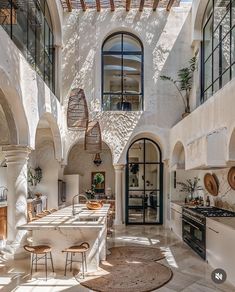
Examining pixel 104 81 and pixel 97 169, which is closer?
pixel 104 81

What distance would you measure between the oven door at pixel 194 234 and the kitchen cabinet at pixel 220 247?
318 mm

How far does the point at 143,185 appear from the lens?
13.5m

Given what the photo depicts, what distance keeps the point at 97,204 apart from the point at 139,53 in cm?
689

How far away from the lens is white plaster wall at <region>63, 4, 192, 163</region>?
42.3 ft

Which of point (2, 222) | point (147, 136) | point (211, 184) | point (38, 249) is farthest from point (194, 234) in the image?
point (147, 136)

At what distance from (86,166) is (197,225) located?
7822mm

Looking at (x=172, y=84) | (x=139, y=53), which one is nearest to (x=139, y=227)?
(x=172, y=84)

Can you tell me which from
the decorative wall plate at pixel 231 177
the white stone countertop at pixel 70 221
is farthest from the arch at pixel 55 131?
the decorative wall plate at pixel 231 177

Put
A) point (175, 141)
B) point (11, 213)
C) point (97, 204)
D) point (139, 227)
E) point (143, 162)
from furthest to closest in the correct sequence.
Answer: point (143, 162)
point (139, 227)
point (175, 141)
point (97, 204)
point (11, 213)

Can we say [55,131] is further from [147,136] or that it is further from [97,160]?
[147,136]

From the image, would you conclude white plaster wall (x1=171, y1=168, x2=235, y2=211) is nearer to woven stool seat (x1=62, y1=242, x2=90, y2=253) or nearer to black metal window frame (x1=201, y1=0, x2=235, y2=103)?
black metal window frame (x1=201, y1=0, x2=235, y2=103)

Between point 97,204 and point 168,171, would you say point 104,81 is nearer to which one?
point 168,171

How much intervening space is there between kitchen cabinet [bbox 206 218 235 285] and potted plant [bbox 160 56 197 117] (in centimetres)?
600

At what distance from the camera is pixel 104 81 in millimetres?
13383
